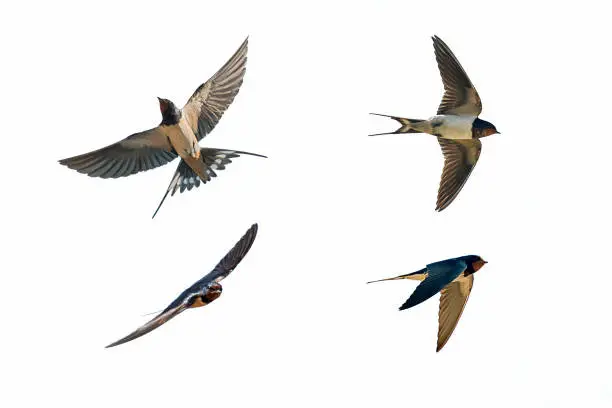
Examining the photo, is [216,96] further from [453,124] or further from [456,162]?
[456,162]

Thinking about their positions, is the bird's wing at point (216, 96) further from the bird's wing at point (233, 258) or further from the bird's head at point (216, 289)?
the bird's head at point (216, 289)

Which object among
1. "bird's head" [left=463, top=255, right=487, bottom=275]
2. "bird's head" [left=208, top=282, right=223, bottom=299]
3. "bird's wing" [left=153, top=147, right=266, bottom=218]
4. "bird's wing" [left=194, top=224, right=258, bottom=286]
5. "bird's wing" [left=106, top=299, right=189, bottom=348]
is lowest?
"bird's wing" [left=106, top=299, right=189, bottom=348]

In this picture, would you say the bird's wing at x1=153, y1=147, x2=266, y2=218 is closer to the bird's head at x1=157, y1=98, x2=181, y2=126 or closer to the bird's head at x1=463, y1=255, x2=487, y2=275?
the bird's head at x1=157, y1=98, x2=181, y2=126

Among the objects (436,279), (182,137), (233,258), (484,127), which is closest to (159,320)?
(233,258)

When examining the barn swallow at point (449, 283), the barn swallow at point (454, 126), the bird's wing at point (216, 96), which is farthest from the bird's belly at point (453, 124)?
the bird's wing at point (216, 96)

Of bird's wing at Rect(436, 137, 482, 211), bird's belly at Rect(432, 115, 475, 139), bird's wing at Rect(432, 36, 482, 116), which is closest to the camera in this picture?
bird's wing at Rect(432, 36, 482, 116)

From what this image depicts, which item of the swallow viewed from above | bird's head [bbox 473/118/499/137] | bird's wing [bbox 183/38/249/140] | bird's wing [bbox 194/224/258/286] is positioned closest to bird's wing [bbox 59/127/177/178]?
the swallow viewed from above

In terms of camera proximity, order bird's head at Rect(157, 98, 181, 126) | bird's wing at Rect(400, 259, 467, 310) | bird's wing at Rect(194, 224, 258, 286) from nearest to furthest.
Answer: bird's wing at Rect(400, 259, 467, 310), bird's wing at Rect(194, 224, 258, 286), bird's head at Rect(157, 98, 181, 126)

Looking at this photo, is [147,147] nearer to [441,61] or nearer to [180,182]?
[180,182]
